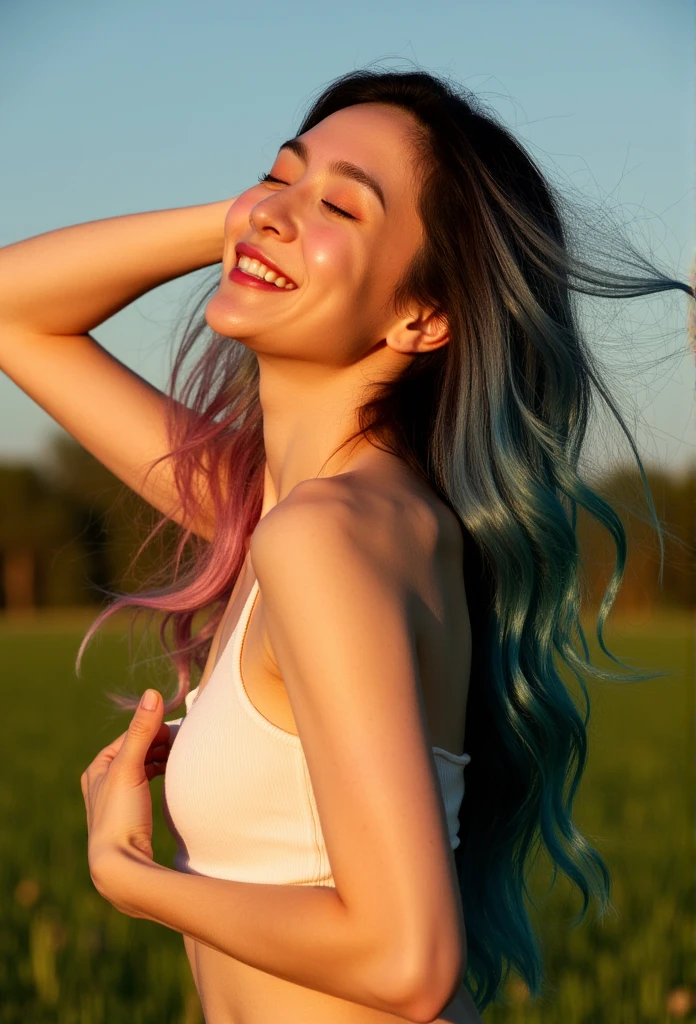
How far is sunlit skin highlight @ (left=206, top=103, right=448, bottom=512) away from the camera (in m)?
2.33

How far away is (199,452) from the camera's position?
3.01m

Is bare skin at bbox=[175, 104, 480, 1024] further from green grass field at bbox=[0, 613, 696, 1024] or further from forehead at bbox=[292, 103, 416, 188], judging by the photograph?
green grass field at bbox=[0, 613, 696, 1024]

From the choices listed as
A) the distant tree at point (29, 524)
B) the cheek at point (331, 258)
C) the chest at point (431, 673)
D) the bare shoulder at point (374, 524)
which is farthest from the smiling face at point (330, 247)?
the distant tree at point (29, 524)

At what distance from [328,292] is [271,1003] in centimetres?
129

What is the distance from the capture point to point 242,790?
79.5 inches

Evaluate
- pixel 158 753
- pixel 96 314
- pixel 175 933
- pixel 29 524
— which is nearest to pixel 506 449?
A: pixel 158 753

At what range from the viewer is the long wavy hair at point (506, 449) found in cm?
233

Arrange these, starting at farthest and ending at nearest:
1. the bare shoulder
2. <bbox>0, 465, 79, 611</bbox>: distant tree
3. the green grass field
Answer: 1. <bbox>0, 465, 79, 611</bbox>: distant tree
2. the green grass field
3. the bare shoulder

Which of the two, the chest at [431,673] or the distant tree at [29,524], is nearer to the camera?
the chest at [431,673]

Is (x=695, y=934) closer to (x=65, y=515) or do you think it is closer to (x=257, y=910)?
(x=257, y=910)

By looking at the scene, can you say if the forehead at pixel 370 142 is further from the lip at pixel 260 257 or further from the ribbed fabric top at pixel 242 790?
the ribbed fabric top at pixel 242 790

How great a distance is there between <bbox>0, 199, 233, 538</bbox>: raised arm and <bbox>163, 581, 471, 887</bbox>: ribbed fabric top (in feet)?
3.26

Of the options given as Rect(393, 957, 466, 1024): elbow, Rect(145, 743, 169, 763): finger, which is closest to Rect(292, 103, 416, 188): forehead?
Rect(145, 743, 169, 763): finger

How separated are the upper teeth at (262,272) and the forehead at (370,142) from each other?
24cm
